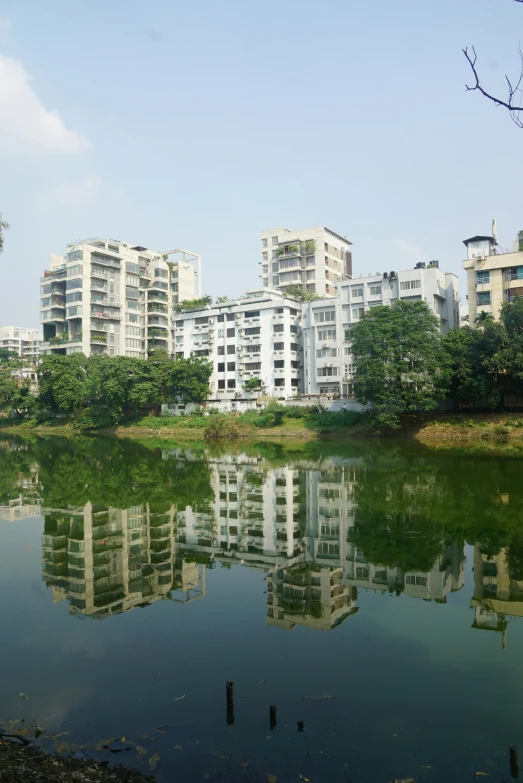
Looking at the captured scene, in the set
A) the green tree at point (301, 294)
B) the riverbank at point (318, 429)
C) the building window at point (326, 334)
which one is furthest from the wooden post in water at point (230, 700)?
the green tree at point (301, 294)

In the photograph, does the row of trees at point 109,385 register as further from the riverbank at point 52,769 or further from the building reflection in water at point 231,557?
the riverbank at point 52,769

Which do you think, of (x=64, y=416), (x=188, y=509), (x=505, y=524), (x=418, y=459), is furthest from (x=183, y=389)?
(x=505, y=524)

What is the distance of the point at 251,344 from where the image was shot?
233ft

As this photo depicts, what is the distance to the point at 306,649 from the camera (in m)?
9.21

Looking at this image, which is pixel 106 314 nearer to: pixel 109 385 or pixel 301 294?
pixel 109 385

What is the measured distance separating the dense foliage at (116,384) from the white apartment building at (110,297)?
34.4ft

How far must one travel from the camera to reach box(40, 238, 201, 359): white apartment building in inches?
3300

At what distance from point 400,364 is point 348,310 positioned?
17.4m

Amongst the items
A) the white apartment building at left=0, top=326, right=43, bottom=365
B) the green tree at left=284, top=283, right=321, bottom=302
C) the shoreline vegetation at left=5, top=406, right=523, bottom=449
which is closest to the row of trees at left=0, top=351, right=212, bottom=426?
the shoreline vegetation at left=5, top=406, right=523, bottom=449

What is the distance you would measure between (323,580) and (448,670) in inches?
166

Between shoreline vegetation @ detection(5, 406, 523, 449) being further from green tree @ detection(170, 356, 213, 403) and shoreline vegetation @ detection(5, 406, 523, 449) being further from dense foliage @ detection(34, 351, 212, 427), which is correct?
green tree @ detection(170, 356, 213, 403)

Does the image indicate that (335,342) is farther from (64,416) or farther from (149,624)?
(149,624)

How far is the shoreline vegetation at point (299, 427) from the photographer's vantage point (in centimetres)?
4500

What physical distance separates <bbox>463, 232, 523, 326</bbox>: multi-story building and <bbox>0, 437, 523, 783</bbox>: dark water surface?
3841cm
